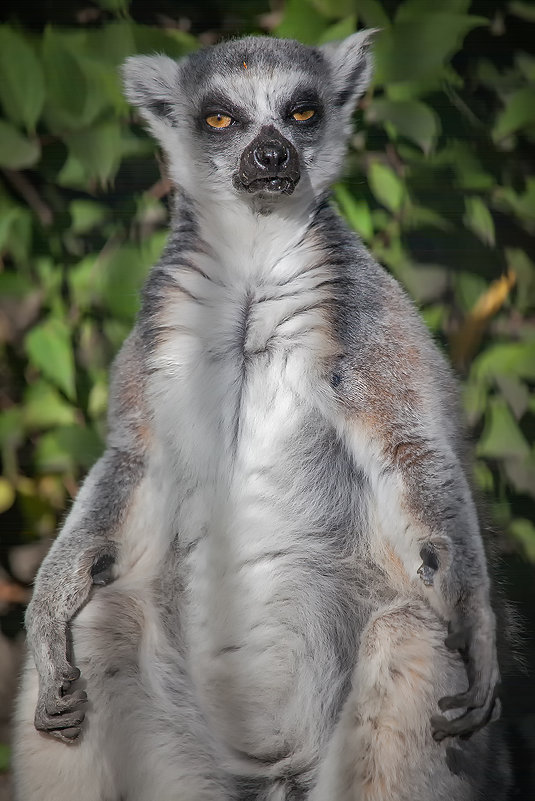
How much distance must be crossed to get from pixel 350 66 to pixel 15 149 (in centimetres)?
72

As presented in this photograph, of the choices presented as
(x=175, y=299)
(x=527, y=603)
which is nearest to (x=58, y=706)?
(x=175, y=299)

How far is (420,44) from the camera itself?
1.66 meters

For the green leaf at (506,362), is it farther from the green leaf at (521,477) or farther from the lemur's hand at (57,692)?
the lemur's hand at (57,692)

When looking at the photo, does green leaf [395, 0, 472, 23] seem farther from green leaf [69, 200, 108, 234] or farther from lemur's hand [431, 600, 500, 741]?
lemur's hand [431, 600, 500, 741]

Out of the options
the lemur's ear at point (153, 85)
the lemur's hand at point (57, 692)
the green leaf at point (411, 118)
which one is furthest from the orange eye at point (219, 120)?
the lemur's hand at point (57, 692)

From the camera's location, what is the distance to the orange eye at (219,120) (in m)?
1.46

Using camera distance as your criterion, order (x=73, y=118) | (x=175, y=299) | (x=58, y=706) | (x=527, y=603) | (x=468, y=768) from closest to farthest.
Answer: (x=468, y=768), (x=58, y=706), (x=175, y=299), (x=527, y=603), (x=73, y=118)

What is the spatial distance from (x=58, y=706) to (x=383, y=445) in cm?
64

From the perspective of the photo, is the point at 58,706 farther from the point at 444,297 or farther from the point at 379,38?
the point at 379,38

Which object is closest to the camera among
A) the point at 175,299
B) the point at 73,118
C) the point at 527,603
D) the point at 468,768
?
the point at 468,768

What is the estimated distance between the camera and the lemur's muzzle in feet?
4.35

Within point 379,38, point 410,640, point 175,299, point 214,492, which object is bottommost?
point 410,640

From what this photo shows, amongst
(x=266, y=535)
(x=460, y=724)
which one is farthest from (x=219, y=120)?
(x=460, y=724)

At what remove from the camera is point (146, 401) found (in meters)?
1.44
